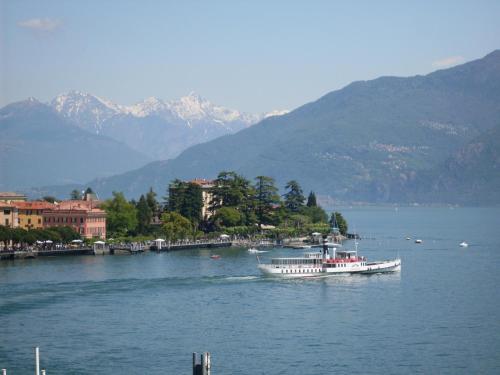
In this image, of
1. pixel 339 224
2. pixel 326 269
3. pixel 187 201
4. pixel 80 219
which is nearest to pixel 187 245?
pixel 80 219

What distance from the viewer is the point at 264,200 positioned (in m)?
161

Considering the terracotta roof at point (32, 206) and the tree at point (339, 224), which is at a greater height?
the terracotta roof at point (32, 206)

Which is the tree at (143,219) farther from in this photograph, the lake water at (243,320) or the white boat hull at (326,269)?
the white boat hull at (326,269)

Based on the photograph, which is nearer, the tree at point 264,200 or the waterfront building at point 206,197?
the waterfront building at point 206,197

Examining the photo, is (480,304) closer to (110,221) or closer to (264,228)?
(110,221)

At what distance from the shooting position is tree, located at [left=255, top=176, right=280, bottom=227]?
521ft

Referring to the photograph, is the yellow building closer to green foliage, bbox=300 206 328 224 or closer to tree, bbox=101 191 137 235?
tree, bbox=101 191 137 235

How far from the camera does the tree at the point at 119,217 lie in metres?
140

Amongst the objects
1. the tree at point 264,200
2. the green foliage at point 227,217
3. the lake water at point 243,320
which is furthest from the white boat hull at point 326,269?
the tree at point 264,200

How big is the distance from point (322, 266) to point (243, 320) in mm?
28523

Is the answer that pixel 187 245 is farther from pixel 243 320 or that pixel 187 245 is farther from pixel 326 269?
pixel 243 320

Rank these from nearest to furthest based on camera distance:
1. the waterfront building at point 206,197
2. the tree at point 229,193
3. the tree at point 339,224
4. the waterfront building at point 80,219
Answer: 1. the waterfront building at point 80,219
2. the tree at point 229,193
3. the waterfront building at point 206,197
4. the tree at point 339,224

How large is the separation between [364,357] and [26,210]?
84.9 m

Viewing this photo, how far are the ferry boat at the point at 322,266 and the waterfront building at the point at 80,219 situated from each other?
41.7 meters
